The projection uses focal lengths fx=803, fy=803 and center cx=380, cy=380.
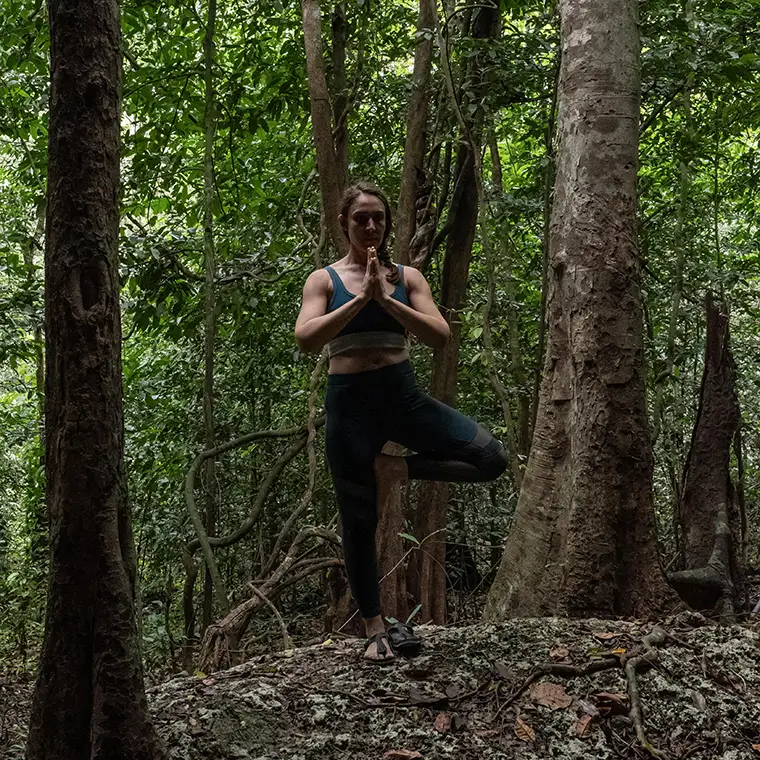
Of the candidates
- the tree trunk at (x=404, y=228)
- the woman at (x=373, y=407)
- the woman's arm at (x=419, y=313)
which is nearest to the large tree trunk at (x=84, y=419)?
the woman at (x=373, y=407)

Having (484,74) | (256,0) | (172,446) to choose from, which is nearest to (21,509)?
(172,446)

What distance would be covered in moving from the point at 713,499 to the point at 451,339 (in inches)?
84.9

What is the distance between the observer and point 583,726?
3006 mm

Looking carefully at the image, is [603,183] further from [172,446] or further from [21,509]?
[21,509]

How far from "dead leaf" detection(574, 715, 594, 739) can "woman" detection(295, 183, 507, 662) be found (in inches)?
34.9

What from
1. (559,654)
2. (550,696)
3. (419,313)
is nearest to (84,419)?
(419,313)

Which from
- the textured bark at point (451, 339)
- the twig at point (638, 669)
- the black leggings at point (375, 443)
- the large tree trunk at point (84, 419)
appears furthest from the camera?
the textured bark at point (451, 339)

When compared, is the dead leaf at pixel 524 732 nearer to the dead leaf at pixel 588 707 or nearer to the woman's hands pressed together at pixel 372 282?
the dead leaf at pixel 588 707

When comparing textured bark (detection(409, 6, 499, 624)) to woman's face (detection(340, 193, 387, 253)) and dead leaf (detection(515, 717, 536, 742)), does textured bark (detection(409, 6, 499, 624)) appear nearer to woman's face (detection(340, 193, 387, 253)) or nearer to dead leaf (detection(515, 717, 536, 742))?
woman's face (detection(340, 193, 387, 253))

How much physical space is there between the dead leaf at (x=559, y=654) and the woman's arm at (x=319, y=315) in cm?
163

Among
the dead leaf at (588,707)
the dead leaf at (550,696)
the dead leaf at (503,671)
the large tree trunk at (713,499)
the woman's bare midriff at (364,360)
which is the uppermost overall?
the woman's bare midriff at (364,360)

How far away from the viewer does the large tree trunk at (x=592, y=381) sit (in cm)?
392

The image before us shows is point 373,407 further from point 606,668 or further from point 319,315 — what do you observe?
point 606,668

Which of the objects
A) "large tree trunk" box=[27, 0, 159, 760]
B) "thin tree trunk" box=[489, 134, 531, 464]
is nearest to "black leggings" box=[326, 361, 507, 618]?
"large tree trunk" box=[27, 0, 159, 760]
